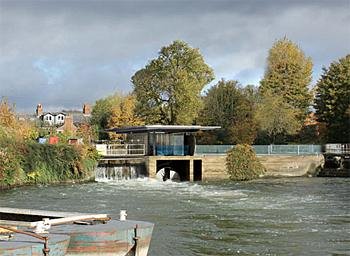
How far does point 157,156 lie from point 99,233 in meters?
29.6

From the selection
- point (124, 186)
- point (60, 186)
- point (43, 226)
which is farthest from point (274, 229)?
point (60, 186)

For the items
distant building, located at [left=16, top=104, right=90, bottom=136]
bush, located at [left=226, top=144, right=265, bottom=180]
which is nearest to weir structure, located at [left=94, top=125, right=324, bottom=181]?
bush, located at [left=226, top=144, right=265, bottom=180]

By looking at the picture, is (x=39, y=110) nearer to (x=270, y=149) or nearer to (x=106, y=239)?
(x=270, y=149)

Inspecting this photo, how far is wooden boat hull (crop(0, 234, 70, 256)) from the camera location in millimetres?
8508

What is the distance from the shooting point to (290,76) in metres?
67.1

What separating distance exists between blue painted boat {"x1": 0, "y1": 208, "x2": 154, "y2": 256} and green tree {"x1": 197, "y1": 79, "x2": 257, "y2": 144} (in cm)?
4648

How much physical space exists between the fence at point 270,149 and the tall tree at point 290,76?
19.6 metres

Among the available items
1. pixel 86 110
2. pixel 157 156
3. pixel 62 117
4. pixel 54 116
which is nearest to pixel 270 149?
pixel 157 156

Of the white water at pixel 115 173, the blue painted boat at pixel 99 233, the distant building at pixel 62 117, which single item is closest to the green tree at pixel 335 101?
the white water at pixel 115 173

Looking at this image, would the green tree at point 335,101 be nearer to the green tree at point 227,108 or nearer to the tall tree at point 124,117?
the green tree at point 227,108

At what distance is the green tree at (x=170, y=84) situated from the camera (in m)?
51.7

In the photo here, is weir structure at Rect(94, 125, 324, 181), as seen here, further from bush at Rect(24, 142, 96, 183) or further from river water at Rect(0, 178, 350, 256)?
river water at Rect(0, 178, 350, 256)

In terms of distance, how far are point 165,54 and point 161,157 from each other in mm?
17170

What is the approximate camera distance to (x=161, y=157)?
40.0 metres
